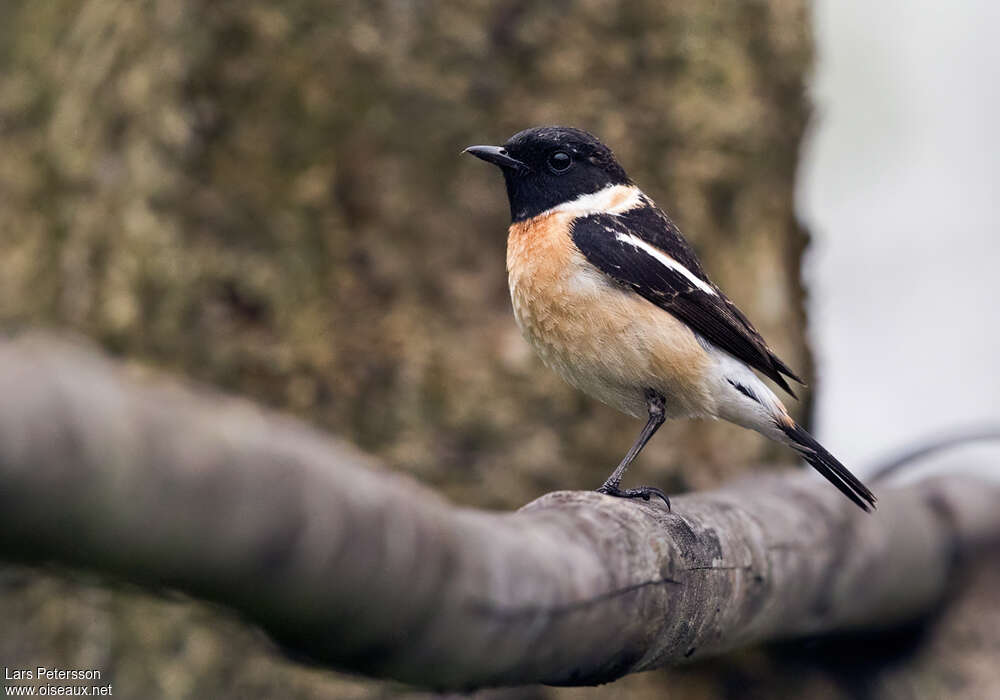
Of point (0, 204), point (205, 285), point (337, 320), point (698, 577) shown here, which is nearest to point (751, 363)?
point (698, 577)

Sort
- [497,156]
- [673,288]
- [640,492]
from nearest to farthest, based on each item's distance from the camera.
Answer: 1. [640,492]
2. [673,288]
3. [497,156]

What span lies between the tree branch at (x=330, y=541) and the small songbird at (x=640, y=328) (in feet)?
3.29

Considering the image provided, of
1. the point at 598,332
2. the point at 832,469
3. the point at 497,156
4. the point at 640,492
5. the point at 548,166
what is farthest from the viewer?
the point at 548,166

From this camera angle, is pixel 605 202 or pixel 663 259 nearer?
pixel 663 259

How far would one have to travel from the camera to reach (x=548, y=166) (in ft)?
16.4

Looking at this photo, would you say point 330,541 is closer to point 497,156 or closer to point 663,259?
point 663,259

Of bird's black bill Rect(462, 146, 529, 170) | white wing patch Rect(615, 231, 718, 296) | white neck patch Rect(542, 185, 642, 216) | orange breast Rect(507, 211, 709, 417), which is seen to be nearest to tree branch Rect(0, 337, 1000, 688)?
orange breast Rect(507, 211, 709, 417)

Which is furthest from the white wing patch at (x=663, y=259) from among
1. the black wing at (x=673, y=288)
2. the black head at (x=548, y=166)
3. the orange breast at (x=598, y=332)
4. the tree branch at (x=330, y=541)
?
the tree branch at (x=330, y=541)

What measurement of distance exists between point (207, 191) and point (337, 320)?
819 millimetres

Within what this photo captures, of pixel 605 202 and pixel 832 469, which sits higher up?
pixel 605 202

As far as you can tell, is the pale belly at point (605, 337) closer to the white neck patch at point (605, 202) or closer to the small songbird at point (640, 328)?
the small songbird at point (640, 328)

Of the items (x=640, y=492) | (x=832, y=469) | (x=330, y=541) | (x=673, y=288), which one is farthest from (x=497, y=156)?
(x=330, y=541)

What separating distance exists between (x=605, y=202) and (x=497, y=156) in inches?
18.3

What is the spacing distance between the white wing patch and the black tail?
0.58 meters
